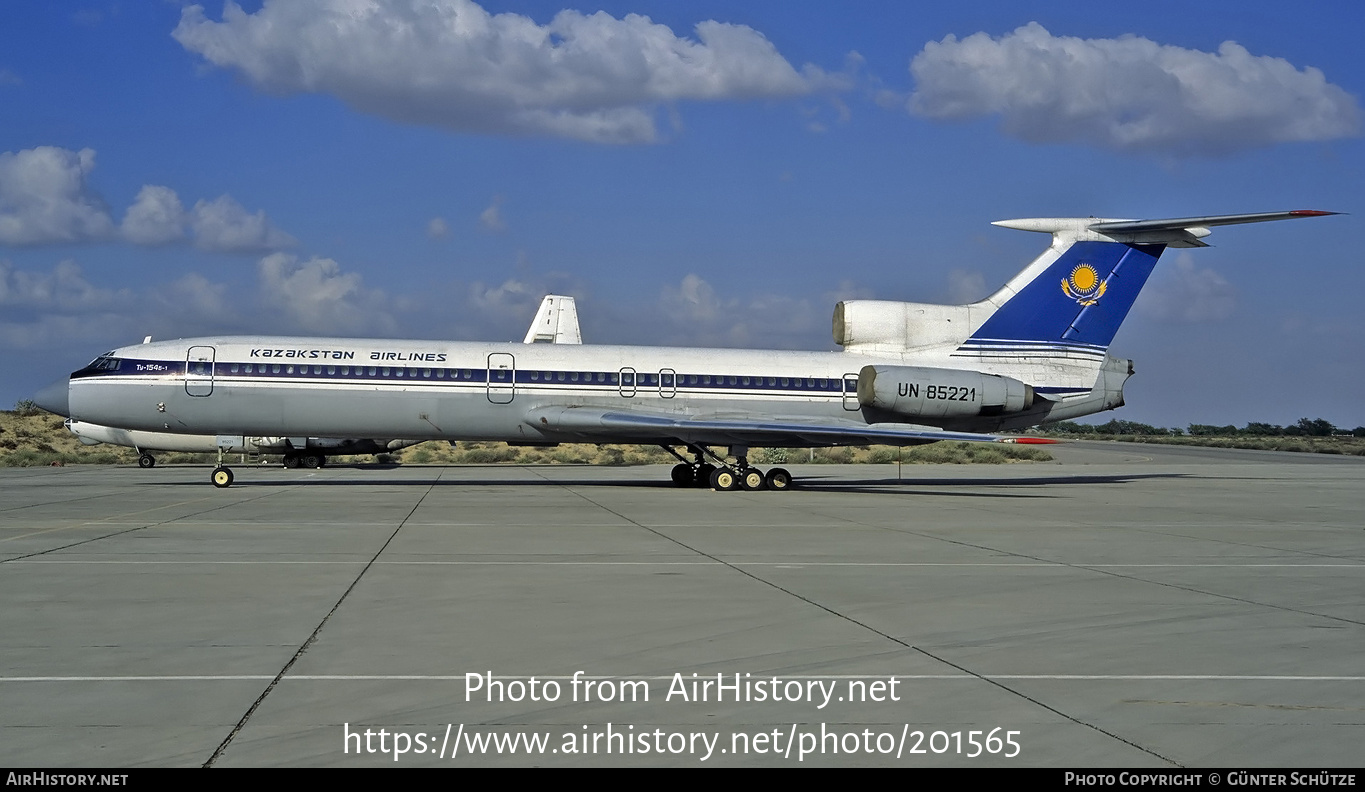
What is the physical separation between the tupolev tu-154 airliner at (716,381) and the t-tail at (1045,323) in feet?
0.12

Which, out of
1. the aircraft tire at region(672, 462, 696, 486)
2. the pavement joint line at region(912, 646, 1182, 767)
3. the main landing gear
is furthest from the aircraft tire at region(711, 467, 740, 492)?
the pavement joint line at region(912, 646, 1182, 767)

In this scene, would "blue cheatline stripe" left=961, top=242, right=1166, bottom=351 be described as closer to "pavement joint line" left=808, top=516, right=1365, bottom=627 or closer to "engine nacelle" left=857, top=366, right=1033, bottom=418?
"engine nacelle" left=857, top=366, right=1033, bottom=418

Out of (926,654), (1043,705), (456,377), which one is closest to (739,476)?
(456,377)

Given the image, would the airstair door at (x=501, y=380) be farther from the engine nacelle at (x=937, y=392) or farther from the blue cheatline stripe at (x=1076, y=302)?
the blue cheatline stripe at (x=1076, y=302)

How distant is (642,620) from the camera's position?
9.05 meters

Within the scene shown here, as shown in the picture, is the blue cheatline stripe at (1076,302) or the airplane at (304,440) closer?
the blue cheatline stripe at (1076,302)

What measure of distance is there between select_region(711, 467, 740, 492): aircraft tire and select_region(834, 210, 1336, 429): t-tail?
4901mm

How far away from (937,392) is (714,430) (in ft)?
18.9

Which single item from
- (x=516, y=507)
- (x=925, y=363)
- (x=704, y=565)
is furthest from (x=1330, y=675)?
(x=925, y=363)

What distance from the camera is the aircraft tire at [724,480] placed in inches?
1051

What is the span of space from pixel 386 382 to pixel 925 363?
1314cm

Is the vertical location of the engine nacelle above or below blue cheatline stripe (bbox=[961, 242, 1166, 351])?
below

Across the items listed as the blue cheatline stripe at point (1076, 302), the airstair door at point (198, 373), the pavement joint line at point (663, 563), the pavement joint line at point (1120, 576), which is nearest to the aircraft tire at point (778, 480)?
the blue cheatline stripe at point (1076, 302)

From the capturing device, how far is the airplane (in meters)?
37.2
